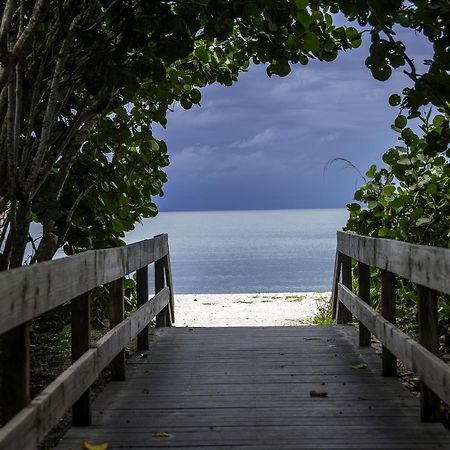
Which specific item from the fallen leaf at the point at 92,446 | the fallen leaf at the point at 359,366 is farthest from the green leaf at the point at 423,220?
the fallen leaf at the point at 92,446

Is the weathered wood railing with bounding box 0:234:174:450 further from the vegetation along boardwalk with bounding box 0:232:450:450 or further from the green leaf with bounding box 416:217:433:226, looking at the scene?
the green leaf with bounding box 416:217:433:226

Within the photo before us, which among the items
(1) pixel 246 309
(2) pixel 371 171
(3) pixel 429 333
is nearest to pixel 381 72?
(3) pixel 429 333

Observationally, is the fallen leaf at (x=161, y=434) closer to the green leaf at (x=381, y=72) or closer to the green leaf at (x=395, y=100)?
the green leaf at (x=381, y=72)

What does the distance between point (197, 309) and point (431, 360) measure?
362 inches

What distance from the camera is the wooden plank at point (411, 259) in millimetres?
3387

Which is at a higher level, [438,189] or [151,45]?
[151,45]

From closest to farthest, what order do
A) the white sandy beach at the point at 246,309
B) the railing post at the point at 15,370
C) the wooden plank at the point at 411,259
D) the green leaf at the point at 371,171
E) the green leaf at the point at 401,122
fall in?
1. the railing post at the point at 15,370
2. the wooden plank at the point at 411,259
3. the green leaf at the point at 401,122
4. the green leaf at the point at 371,171
5. the white sandy beach at the point at 246,309

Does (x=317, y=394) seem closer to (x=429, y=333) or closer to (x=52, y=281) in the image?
(x=429, y=333)

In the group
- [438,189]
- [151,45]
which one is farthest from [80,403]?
[438,189]

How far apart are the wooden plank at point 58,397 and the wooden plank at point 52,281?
0.36m

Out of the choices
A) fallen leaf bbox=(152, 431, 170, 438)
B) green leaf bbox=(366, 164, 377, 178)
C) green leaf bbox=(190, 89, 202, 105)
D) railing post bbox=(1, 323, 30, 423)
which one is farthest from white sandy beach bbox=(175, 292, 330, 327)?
railing post bbox=(1, 323, 30, 423)

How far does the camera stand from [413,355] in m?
3.94

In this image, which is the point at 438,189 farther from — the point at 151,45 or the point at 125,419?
the point at 125,419

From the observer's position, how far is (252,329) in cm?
784
